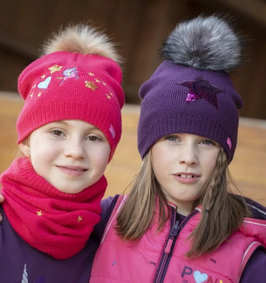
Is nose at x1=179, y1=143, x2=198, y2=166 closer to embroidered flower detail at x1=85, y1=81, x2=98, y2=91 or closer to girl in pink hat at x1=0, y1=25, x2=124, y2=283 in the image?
girl in pink hat at x1=0, y1=25, x2=124, y2=283

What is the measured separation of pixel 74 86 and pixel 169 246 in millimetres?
621

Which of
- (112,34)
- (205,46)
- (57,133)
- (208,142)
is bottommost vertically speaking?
(57,133)

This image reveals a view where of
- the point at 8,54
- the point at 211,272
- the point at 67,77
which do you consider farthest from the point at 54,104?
the point at 8,54

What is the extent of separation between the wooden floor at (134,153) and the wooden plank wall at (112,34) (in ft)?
5.19

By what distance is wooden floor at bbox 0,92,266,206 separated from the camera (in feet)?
9.19

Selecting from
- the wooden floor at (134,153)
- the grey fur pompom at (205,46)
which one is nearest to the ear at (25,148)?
the grey fur pompom at (205,46)

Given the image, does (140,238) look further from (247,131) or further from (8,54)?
(8,54)

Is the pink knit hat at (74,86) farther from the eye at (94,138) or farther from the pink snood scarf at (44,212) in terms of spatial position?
the pink snood scarf at (44,212)

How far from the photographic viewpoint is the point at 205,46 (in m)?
2.02

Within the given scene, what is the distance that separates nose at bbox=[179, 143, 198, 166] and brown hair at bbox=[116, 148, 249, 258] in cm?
11

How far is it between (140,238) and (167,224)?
0.35ft

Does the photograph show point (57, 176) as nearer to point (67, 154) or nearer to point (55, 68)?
point (67, 154)

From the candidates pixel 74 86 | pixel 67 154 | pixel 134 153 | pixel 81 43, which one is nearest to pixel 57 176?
pixel 67 154

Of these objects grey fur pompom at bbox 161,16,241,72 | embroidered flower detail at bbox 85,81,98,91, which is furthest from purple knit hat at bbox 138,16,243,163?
embroidered flower detail at bbox 85,81,98,91
